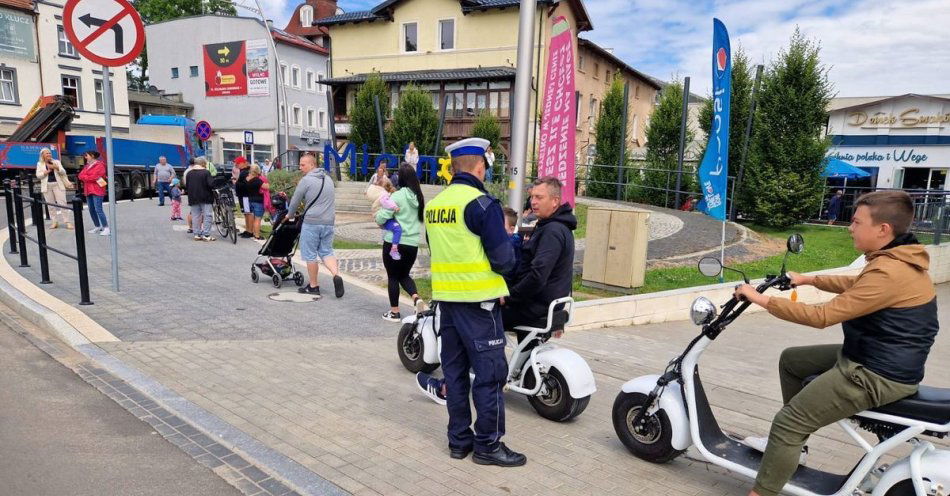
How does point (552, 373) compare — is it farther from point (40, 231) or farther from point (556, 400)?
point (40, 231)

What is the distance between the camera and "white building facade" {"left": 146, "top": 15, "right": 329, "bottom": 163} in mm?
43531

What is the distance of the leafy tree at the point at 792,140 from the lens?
17078 millimetres

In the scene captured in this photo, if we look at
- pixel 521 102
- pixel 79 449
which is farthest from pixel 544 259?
pixel 521 102

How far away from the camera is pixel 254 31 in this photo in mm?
43625

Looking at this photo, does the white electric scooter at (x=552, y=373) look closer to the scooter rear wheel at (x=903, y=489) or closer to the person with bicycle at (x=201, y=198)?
the scooter rear wheel at (x=903, y=489)

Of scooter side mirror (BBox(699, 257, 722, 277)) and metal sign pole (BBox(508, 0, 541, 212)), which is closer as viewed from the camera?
scooter side mirror (BBox(699, 257, 722, 277))

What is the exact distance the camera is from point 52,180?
12773 millimetres

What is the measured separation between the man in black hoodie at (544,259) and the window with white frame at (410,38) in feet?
102

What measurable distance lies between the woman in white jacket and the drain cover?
7.31 meters

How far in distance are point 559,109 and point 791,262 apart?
650 centimetres

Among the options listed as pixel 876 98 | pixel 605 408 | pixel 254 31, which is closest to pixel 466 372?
pixel 605 408

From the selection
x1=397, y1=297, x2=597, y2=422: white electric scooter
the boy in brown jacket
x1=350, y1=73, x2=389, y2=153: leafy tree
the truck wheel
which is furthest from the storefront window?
the boy in brown jacket

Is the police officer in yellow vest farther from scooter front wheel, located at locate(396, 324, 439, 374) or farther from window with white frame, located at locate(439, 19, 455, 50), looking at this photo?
window with white frame, located at locate(439, 19, 455, 50)

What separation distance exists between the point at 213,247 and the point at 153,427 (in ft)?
27.0
